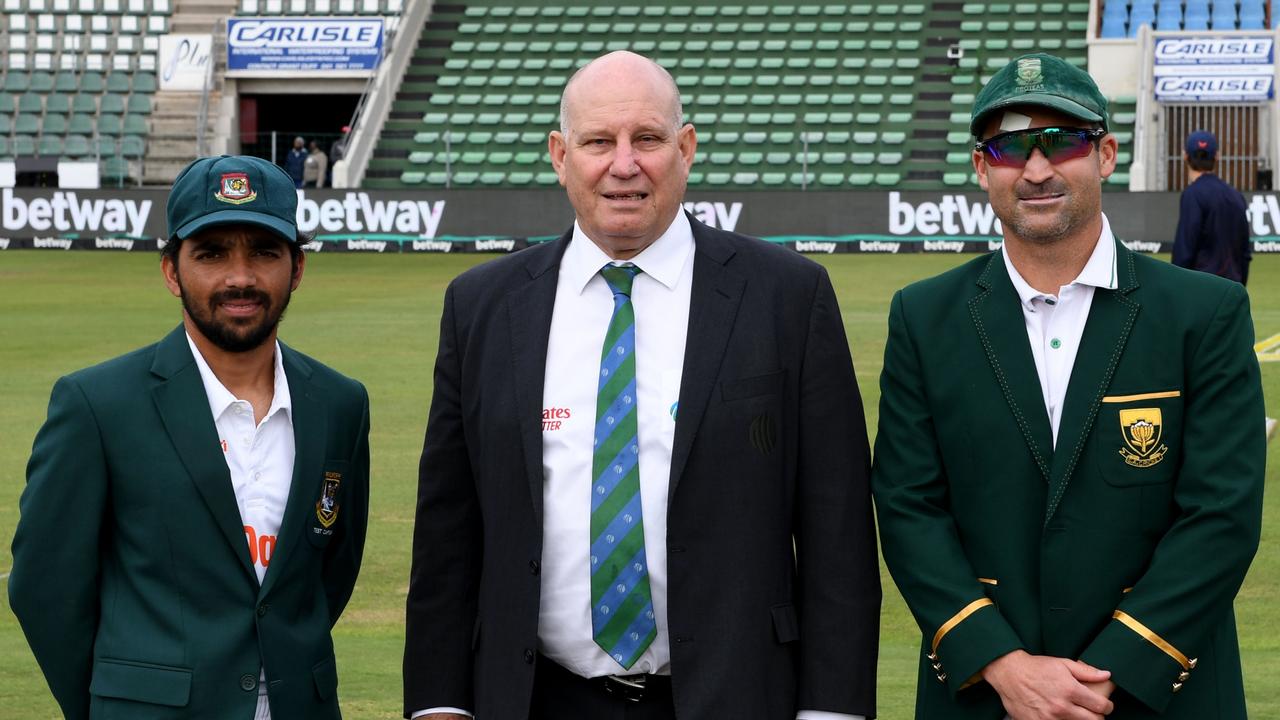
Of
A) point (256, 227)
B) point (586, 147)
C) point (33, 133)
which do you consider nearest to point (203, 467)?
point (256, 227)

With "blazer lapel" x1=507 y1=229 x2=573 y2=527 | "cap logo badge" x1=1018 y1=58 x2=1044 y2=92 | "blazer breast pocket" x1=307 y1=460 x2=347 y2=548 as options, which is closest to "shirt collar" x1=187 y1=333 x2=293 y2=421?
"blazer breast pocket" x1=307 y1=460 x2=347 y2=548

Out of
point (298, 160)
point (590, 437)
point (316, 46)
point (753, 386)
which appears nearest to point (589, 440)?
point (590, 437)

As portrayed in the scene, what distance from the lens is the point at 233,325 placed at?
12.2ft

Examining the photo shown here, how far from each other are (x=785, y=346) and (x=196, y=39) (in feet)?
118

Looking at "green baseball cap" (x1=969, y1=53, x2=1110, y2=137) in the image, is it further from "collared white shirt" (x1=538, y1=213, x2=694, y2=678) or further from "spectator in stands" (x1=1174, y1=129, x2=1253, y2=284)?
"spectator in stands" (x1=1174, y1=129, x2=1253, y2=284)

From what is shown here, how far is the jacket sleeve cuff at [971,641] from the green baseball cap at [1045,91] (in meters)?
1.00

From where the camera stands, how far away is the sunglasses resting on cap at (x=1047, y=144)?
144 inches

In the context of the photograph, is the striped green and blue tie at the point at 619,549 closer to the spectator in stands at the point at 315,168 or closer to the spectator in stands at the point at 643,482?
the spectator in stands at the point at 643,482

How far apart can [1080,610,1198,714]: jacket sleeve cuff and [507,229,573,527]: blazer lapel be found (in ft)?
3.78

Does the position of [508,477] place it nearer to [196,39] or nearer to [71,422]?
[71,422]

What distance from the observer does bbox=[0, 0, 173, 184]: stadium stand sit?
116 ft

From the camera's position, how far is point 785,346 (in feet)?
12.0

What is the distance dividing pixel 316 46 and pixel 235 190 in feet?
112

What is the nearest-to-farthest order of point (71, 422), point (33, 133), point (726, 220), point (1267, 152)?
point (71, 422) → point (726, 220) → point (1267, 152) → point (33, 133)
